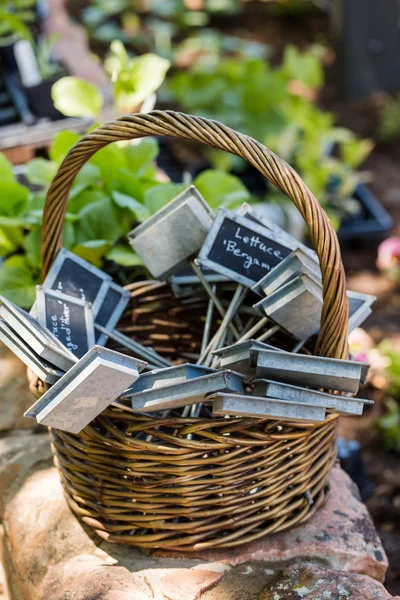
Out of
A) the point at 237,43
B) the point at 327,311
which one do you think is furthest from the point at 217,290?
the point at 237,43

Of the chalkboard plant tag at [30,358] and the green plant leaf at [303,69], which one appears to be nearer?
the chalkboard plant tag at [30,358]

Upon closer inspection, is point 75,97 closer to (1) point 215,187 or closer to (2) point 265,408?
(1) point 215,187

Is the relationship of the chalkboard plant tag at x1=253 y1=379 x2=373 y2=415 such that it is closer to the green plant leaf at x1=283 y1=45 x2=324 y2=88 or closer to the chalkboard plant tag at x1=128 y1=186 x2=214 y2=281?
the chalkboard plant tag at x1=128 y1=186 x2=214 y2=281

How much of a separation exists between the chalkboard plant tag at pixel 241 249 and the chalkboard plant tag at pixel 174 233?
1.8 inches

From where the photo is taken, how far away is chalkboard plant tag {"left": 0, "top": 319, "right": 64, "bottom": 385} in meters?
1.03

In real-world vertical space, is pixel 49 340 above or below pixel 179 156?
above

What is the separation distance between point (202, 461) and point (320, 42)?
477cm

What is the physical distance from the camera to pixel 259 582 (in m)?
1.12

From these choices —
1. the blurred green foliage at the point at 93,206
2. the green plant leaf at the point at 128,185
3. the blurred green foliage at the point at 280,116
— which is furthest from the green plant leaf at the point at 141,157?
the blurred green foliage at the point at 280,116

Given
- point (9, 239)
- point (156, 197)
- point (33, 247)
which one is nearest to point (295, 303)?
point (156, 197)

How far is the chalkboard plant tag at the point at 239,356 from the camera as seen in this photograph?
1.10 metres

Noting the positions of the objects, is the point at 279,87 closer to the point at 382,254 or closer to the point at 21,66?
the point at 382,254

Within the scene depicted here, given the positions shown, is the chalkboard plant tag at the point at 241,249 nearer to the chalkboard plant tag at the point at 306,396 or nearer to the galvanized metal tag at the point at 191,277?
the galvanized metal tag at the point at 191,277

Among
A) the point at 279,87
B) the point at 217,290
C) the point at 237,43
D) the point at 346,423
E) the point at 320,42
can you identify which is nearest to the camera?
the point at 217,290
